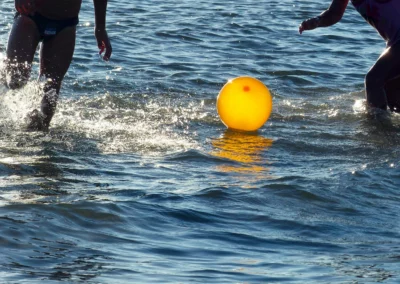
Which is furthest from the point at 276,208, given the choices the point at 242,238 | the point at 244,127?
the point at 244,127

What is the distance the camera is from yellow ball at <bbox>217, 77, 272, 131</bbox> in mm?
8430

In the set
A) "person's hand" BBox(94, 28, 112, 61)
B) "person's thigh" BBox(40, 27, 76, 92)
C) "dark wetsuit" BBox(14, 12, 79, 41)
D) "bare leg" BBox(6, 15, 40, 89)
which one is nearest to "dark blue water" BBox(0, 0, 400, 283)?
"person's thigh" BBox(40, 27, 76, 92)

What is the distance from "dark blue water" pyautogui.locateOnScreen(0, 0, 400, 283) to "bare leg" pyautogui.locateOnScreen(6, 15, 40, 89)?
0.43 meters

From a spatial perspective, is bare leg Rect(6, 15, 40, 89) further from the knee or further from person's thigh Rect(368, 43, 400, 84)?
person's thigh Rect(368, 43, 400, 84)

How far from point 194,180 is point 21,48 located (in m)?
1.83

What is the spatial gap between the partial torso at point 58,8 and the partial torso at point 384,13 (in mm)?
2766

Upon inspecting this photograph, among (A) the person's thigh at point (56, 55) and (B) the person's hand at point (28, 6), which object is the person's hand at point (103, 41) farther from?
(B) the person's hand at point (28, 6)

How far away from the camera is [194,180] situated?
686 cm

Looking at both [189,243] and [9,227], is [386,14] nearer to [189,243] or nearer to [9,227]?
[189,243]

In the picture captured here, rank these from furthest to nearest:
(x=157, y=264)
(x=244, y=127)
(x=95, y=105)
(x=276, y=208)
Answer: (x=95, y=105) → (x=244, y=127) → (x=276, y=208) → (x=157, y=264)

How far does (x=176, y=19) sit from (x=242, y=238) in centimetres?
1005

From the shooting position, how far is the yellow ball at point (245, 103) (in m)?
8.43

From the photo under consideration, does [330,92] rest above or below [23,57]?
below

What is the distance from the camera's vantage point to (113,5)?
16484mm
